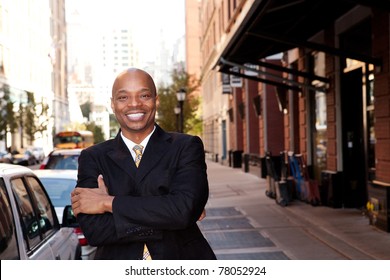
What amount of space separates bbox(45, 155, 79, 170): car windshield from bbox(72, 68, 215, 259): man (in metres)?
8.64

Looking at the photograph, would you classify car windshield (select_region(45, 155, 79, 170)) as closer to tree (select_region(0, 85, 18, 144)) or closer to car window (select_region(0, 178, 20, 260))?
tree (select_region(0, 85, 18, 144))

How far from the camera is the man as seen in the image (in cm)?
252

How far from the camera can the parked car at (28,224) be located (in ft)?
11.0

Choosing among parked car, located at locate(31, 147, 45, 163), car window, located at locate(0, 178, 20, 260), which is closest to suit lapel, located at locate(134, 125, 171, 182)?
car window, located at locate(0, 178, 20, 260)

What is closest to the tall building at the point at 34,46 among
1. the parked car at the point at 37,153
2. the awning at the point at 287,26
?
the awning at the point at 287,26

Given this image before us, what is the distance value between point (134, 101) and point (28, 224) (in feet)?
5.47

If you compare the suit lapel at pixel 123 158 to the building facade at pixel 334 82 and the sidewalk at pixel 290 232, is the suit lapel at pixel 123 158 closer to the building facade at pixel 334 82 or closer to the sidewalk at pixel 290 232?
the sidewalk at pixel 290 232

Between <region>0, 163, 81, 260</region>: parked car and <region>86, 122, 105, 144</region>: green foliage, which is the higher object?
<region>86, 122, 105, 144</region>: green foliage

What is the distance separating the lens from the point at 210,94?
158 ft

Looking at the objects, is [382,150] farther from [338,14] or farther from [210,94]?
[210,94]

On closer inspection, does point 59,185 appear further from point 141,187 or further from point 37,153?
point 37,153

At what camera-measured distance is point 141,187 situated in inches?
103
